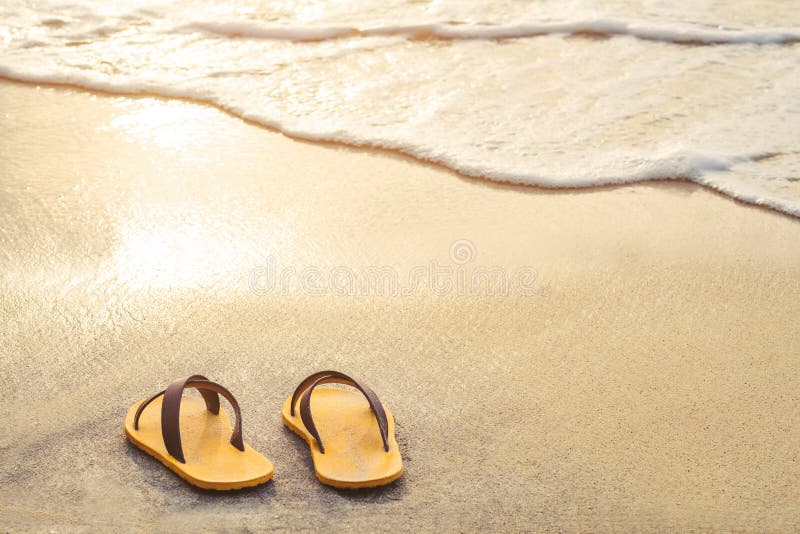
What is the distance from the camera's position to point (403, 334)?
2.40 m

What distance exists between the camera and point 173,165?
3.31 m

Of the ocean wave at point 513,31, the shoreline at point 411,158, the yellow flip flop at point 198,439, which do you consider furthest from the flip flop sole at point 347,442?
the ocean wave at point 513,31

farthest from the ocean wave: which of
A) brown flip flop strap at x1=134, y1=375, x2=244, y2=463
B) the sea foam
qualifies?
brown flip flop strap at x1=134, y1=375, x2=244, y2=463

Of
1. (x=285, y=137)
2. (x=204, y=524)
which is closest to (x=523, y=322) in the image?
(x=204, y=524)

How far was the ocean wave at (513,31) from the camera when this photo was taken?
15.6ft

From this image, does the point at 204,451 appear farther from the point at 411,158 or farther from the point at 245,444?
the point at 411,158

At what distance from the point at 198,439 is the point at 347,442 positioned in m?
0.35

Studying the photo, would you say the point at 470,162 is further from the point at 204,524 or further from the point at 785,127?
the point at 204,524

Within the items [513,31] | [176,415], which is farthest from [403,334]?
[513,31]

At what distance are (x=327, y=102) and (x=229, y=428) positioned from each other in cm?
222

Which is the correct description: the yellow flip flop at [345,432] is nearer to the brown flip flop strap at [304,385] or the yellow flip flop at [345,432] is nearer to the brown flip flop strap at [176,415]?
the brown flip flop strap at [304,385]

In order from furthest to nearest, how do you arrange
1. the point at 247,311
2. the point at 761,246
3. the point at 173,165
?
the point at 173,165, the point at 761,246, the point at 247,311

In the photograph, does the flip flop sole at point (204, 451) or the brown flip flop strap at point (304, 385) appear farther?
the brown flip flop strap at point (304, 385)

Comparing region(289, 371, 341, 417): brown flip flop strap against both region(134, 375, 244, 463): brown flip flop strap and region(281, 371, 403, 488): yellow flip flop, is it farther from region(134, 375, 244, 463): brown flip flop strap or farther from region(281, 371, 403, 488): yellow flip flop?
region(134, 375, 244, 463): brown flip flop strap
